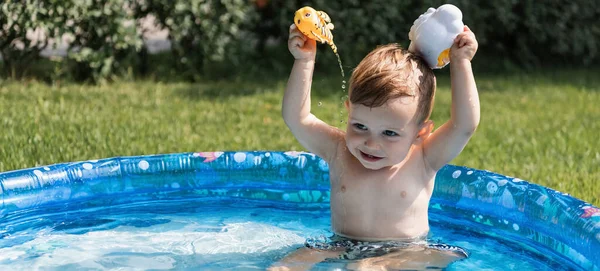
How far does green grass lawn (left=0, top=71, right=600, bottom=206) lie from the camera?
15.6ft

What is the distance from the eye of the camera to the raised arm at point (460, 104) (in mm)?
2908

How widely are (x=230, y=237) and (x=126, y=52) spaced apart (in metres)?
3.86

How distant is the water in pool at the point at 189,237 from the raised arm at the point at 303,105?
16.6 inches

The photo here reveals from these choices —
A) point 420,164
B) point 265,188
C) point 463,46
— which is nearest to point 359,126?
point 420,164

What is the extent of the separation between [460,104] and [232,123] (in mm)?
2952

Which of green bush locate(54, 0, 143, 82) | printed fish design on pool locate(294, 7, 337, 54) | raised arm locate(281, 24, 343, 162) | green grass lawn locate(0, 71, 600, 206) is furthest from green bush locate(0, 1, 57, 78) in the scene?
printed fish design on pool locate(294, 7, 337, 54)

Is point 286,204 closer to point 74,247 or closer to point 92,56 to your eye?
point 74,247

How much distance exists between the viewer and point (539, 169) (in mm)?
4730

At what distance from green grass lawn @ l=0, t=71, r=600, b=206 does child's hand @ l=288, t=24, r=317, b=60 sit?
1701mm

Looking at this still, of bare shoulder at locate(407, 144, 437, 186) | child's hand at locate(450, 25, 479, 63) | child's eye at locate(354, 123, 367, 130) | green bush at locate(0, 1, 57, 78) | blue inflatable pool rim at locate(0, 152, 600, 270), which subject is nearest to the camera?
child's hand at locate(450, 25, 479, 63)

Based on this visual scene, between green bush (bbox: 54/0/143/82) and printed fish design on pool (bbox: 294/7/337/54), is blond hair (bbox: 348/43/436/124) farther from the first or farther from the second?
green bush (bbox: 54/0/143/82)

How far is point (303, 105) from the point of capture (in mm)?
3150

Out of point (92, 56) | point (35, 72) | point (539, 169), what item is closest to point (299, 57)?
point (539, 169)

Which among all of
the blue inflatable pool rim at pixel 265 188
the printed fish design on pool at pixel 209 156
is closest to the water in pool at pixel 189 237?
the blue inflatable pool rim at pixel 265 188
